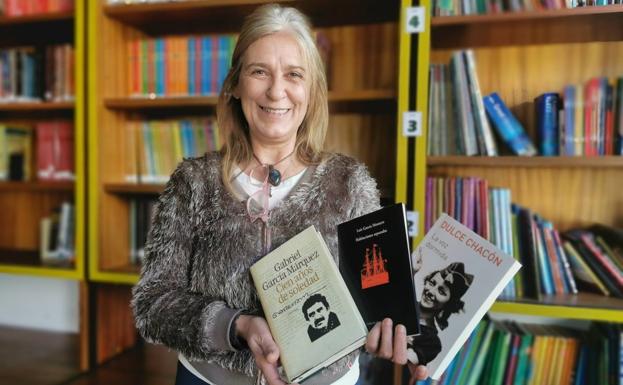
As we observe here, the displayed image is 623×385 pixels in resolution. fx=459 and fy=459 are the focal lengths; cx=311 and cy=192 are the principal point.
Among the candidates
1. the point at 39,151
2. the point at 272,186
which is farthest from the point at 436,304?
the point at 39,151

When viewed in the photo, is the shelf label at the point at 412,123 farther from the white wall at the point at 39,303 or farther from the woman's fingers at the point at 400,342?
the white wall at the point at 39,303

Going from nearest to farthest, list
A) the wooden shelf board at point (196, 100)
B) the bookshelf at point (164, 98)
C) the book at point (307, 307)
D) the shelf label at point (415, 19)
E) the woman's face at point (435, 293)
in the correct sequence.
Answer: the book at point (307, 307), the woman's face at point (435, 293), the shelf label at point (415, 19), the wooden shelf board at point (196, 100), the bookshelf at point (164, 98)

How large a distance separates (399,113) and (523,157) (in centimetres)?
43

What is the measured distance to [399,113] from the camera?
1532mm

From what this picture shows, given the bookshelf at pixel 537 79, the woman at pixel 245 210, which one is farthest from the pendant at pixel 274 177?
the bookshelf at pixel 537 79

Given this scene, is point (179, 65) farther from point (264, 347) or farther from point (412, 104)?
point (264, 347)

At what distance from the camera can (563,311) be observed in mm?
1428

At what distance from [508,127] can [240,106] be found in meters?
0.97

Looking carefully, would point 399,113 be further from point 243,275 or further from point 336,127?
point 243,275

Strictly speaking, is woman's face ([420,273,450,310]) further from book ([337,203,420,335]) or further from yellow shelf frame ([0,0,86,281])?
yellow shelf frame ([0,0,86,281])

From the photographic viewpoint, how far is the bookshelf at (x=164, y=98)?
180 cm

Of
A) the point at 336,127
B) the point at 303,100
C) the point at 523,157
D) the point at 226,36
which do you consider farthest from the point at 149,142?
the point at 523,157

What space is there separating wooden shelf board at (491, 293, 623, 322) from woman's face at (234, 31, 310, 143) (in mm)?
982

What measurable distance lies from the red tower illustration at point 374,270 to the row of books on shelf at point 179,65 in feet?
4.07
